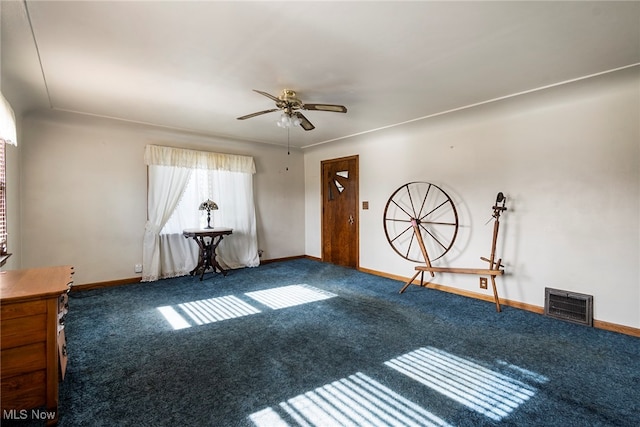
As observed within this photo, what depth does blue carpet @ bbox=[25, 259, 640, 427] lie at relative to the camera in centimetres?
180

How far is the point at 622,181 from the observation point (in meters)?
3.03

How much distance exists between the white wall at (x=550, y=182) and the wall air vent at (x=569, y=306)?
83mm

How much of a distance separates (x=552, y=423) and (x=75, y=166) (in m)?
5.81

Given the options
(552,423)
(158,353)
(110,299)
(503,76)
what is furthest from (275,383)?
(503,76)

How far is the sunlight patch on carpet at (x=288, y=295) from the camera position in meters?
3.77

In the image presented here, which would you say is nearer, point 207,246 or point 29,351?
point 29,351

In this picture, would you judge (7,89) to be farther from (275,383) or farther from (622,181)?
(622,181)

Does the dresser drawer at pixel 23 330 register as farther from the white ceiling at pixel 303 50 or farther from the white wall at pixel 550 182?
the white wall at pixel 550 182

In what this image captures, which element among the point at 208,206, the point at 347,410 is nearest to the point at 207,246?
the point at 208,206

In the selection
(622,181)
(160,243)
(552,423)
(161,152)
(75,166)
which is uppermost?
(161,152)

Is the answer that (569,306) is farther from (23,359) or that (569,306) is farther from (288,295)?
(23,359)

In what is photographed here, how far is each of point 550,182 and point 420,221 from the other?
170cm

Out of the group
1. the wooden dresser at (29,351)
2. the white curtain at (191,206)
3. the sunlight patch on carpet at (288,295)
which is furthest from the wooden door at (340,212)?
the wooden dresser at (29,351)

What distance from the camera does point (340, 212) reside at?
6066mm
